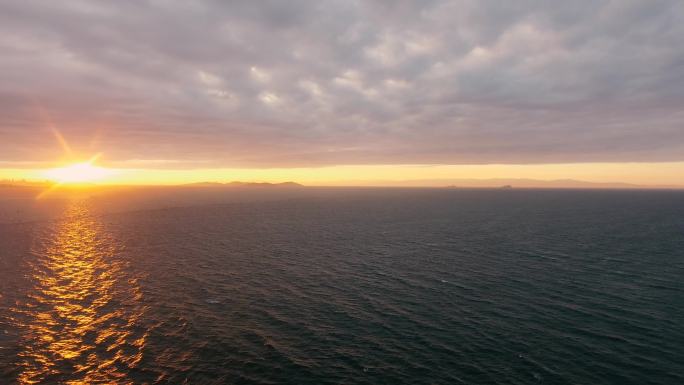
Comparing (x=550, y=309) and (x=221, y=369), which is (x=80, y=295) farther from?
(x=550, y=309)

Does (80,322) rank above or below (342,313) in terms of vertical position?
above

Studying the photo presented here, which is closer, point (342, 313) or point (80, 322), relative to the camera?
point (80, 322)

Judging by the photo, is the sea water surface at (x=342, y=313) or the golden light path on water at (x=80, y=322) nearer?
the golden light path on water at (x=80, y=322)

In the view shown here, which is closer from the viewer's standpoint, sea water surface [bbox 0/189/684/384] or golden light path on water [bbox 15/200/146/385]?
golden light path on water [bbox 15/200/146/385]

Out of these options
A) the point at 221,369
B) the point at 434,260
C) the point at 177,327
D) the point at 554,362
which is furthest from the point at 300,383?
the point at 434,260
